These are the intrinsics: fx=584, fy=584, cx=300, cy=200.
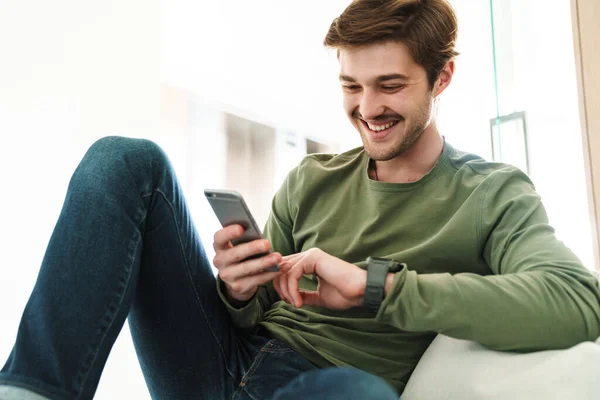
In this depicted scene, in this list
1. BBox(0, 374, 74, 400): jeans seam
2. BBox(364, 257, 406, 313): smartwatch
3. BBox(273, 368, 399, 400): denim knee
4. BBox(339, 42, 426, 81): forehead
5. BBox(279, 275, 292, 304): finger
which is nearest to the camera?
BBox(273, 368, 399, 400): denim knee

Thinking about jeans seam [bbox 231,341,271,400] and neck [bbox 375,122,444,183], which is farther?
neck [bbox 375,122,444,183]

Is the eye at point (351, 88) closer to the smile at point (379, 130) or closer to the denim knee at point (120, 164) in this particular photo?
the smile at point (379, 130)

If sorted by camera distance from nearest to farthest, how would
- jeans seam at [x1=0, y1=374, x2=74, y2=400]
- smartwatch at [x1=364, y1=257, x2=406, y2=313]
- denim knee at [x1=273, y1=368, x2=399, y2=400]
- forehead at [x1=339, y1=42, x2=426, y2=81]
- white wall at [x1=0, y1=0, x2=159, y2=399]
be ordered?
denim knee at [x1=273, y1=368, x2=399, y2=400]
jeans seam at [x1=0, y1=374, x2=74, y2=400]
smartwatch at [x1=364, y1=257, x2=406, y2=313]
forehead at [x1=339, y1=42, x2=426, y2=81]
white wall at [x1=0, y1=0, x2=159, y2=399]

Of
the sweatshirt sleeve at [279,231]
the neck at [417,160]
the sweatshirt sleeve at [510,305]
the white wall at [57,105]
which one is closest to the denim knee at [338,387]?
the sweatshirt sleeve at [510,305]

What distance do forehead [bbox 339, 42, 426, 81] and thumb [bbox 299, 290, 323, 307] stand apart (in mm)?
441

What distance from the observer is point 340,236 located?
116 cm

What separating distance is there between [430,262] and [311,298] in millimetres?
225

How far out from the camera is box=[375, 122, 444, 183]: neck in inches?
46.8

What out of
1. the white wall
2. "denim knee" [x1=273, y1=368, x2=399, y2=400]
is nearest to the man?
"denim knee" [x1=273, y1=368, x2=399, y2=400]

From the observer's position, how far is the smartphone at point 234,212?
873 millimetres

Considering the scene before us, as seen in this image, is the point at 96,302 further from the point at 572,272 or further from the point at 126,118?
the point at 126,118

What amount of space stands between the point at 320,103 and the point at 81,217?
1927 mm

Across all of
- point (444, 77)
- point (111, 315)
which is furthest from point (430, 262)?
point (111, 315)

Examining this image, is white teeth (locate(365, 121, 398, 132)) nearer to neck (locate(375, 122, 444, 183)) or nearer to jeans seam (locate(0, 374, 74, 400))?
neck (locate(375, 122, 444, 183))
